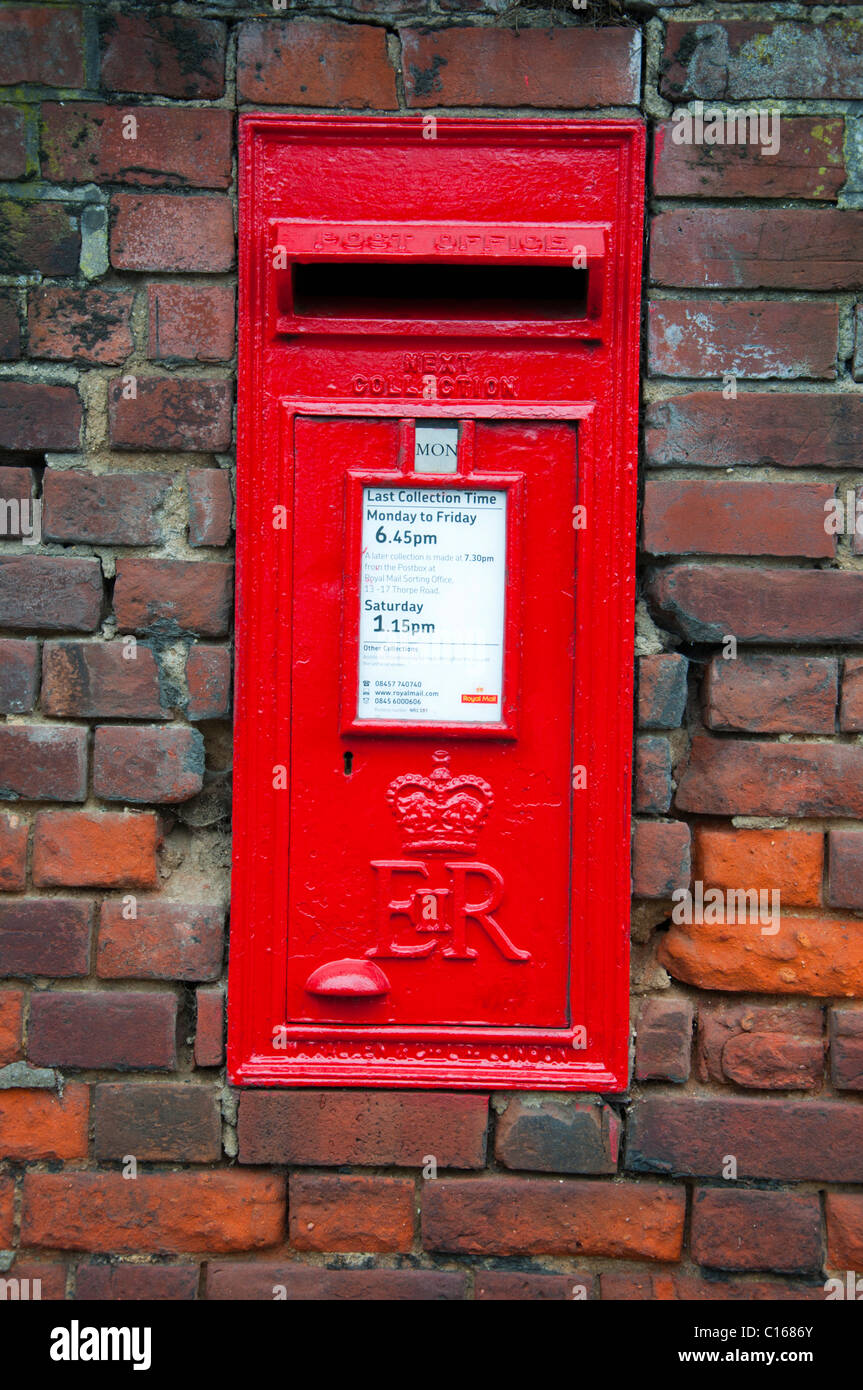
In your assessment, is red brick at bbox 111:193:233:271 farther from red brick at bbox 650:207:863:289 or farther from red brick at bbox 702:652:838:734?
red brick at bbox 702:652:838:734

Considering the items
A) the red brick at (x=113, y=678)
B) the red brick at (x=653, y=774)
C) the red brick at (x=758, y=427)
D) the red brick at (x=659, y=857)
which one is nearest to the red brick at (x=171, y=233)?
the red brick at (x=113, y=678)

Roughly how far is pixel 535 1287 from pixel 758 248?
155 centimetres

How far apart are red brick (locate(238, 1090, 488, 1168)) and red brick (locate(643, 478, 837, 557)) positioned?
0.87m

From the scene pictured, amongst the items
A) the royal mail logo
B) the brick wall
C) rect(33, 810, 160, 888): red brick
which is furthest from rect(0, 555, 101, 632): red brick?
the royal mail logo

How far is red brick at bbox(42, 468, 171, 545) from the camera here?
4.59ft

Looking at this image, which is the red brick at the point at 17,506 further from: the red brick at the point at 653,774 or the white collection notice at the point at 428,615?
the red brick at the point at 653,774

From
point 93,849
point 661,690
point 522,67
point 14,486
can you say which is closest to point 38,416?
point 14,486

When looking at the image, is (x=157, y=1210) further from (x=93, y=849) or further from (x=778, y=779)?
(x=778, y=779)

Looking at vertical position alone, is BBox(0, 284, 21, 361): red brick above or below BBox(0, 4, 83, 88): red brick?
below

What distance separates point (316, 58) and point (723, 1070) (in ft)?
5.24

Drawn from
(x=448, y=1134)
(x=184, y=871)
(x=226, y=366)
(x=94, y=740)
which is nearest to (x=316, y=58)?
(x=226, y=366)

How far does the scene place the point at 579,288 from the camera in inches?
53.4

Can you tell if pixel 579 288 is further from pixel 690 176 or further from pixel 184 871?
pixel 184 871

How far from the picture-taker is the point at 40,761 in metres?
1.40
